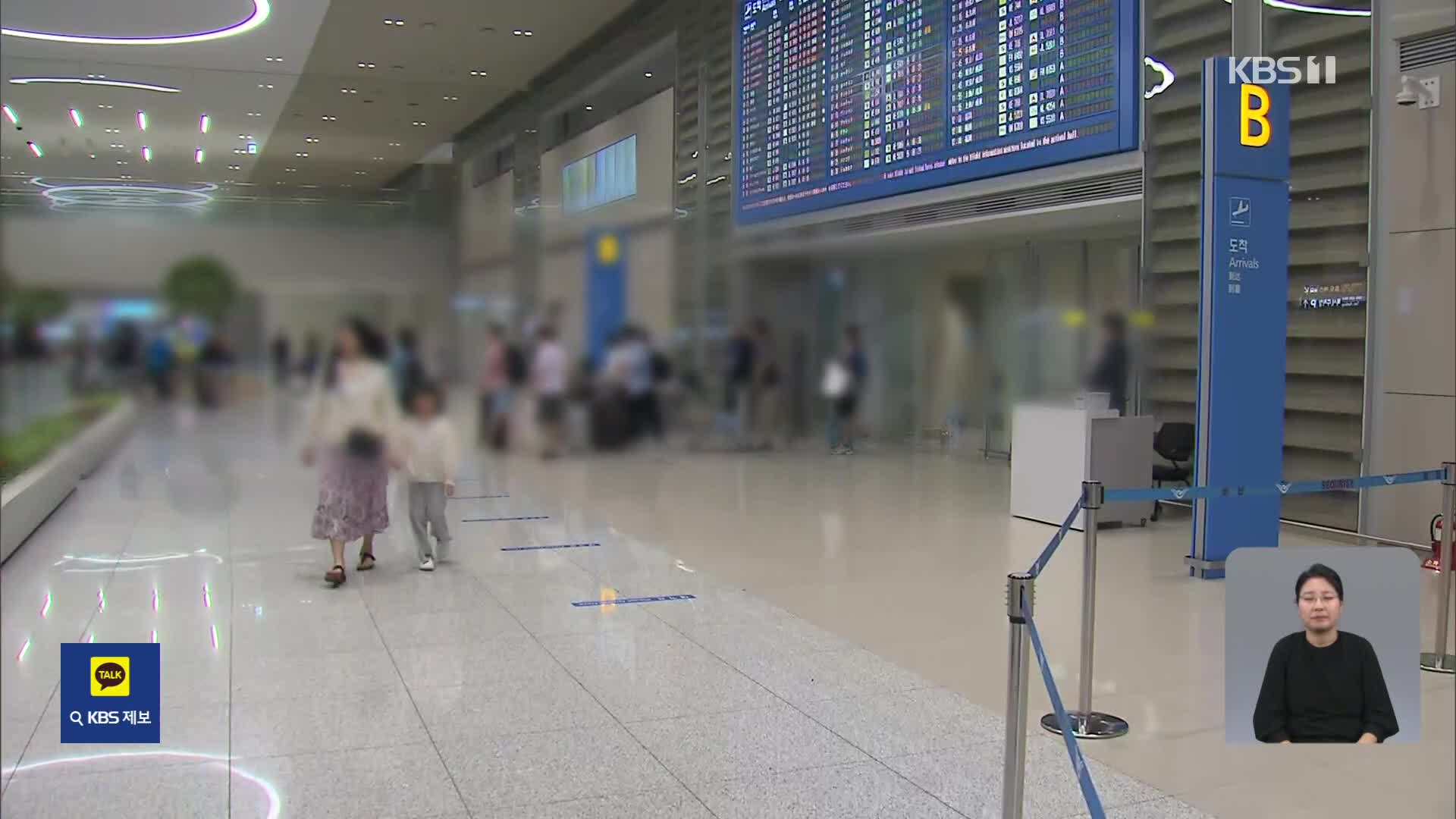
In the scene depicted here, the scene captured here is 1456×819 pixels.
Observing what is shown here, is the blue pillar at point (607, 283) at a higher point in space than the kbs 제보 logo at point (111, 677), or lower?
higher

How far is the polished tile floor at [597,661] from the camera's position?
7.92 ft

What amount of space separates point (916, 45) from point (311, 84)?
47.5 inches

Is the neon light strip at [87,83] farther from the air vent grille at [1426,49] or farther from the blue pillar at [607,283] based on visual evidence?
the air vent grille at [1426,49]

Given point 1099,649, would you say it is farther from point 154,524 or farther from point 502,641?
point 154,524

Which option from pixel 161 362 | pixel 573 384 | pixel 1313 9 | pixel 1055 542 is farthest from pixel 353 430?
pixel 1313 9

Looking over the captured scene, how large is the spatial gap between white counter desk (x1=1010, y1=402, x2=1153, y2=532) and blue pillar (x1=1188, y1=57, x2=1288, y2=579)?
734 millimetres

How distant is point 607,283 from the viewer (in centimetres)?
166

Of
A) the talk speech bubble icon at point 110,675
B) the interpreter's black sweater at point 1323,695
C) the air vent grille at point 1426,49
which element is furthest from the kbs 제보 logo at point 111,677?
the air vent grille at point 1426,49

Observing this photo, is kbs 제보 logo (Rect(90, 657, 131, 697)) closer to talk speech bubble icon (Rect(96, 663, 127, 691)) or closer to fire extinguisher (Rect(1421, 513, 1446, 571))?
talk speech bubble icon (Rect(96, 663, 127, 691))

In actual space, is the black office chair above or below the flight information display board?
below

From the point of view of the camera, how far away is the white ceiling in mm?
2160

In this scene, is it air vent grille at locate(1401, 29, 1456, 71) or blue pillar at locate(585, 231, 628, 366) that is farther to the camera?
air vent grille at locate(1401, 29, 1456, 71)

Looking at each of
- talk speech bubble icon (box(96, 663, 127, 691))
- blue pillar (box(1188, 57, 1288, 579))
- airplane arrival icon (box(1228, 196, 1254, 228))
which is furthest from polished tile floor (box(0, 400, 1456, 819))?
airplane arrival icon (box(1228, 196, 1254, 228))

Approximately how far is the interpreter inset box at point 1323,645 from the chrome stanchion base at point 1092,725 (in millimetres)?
761
